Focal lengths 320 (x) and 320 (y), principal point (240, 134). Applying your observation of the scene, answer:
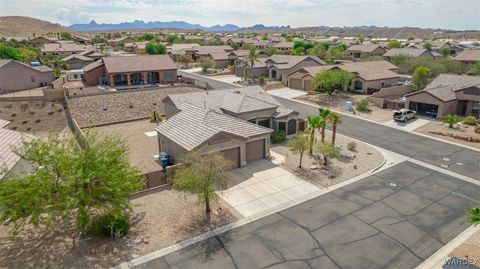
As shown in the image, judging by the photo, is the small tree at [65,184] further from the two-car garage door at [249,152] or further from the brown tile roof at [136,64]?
the brown tile roof at [136,64]

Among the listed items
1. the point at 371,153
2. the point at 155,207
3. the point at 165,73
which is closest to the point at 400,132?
the point at 371,153

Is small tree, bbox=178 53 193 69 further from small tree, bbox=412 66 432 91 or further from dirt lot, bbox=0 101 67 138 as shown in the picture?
small tree, bbox=412 66 432 91

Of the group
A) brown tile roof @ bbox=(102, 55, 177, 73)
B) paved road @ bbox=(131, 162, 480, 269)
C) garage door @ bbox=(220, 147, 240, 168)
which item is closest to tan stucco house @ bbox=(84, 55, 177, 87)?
brown tile roof @ bbox=(102, 55, 177, 73)

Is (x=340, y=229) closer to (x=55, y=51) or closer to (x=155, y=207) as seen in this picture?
(x=155, y=207)

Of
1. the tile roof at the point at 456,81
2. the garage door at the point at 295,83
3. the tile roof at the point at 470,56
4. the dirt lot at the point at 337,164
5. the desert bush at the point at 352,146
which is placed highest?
the tile roof at the point at 470,56

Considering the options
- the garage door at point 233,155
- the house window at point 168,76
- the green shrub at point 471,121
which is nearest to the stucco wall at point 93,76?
the house window at point 168,76
